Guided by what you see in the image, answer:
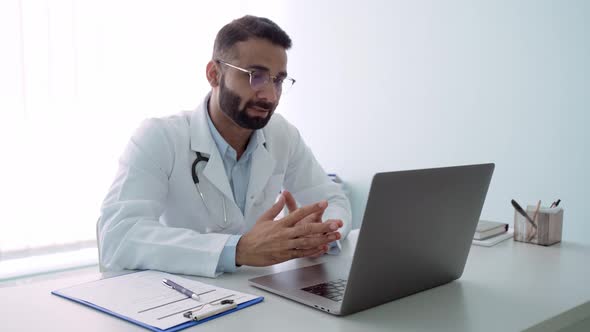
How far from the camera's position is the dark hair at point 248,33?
1.70m

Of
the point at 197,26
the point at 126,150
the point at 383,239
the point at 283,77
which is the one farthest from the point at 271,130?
the point at 197,26

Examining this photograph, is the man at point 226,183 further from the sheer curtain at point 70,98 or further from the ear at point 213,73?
the sheer curtain at point 70,98

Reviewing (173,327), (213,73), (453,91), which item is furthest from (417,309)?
(453,91)

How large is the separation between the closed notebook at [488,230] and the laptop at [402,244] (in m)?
0.48

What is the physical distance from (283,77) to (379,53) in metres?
1.64

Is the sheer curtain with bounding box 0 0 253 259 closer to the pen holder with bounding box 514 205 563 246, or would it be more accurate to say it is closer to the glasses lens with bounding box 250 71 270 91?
the glasses lens with bounding box 250 71 270 91

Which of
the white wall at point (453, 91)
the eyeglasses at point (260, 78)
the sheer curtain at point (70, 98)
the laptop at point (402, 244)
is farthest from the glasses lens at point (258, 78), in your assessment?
the sheer curtain at point (70, 98)

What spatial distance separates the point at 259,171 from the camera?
1.80 m

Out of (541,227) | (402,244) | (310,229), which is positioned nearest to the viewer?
(402,244)

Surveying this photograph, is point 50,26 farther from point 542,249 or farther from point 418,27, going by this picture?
point 542,249

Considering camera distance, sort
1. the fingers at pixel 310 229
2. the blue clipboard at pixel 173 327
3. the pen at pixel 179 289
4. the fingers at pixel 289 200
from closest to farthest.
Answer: the blue clipboard at pixel 173 327
the pen at pixel 179 289
the fingers at pixel 310 229
the fingers at pixel 289 200

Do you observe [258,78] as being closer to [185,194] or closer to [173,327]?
[185,194]

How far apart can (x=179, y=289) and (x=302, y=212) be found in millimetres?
311

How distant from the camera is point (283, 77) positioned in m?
1.72
